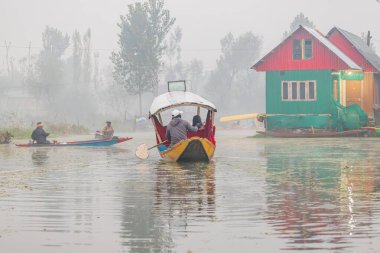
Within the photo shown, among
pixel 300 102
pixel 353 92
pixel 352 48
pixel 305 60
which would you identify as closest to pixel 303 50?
pixel 305 60

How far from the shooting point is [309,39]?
4875 cm

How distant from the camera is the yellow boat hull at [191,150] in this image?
997 inches

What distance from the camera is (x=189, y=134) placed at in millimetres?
29734

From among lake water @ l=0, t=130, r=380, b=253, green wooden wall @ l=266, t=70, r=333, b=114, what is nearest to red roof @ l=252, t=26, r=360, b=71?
green wooden wall @ l=266, t=70, r=333, b=114

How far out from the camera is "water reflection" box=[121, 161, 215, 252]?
10547 millimetres

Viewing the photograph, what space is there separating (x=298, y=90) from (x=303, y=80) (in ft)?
2.08

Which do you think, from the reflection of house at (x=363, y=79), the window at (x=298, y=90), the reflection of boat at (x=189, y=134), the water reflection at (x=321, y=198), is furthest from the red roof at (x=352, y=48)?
the water reflection at (x=321, y=198)

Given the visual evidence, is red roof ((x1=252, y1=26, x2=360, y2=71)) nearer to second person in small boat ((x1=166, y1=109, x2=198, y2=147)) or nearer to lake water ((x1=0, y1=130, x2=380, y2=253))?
lake water ((x1=0, y1=130, x2=380, y2=253))

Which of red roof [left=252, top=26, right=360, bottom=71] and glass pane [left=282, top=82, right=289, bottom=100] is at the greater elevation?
red roof [left=252, top=26, right=360, bottom=71]

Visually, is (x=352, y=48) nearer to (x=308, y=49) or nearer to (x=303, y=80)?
(x=308, y=49)

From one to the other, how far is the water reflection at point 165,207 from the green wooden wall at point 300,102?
26.2 metres

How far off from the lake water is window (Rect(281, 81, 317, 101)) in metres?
22.0

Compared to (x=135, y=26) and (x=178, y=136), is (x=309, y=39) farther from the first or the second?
(x=135, y=26)

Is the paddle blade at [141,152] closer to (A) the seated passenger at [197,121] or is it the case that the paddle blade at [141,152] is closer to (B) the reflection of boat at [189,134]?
(B) the reflection of boat at [189,134]
